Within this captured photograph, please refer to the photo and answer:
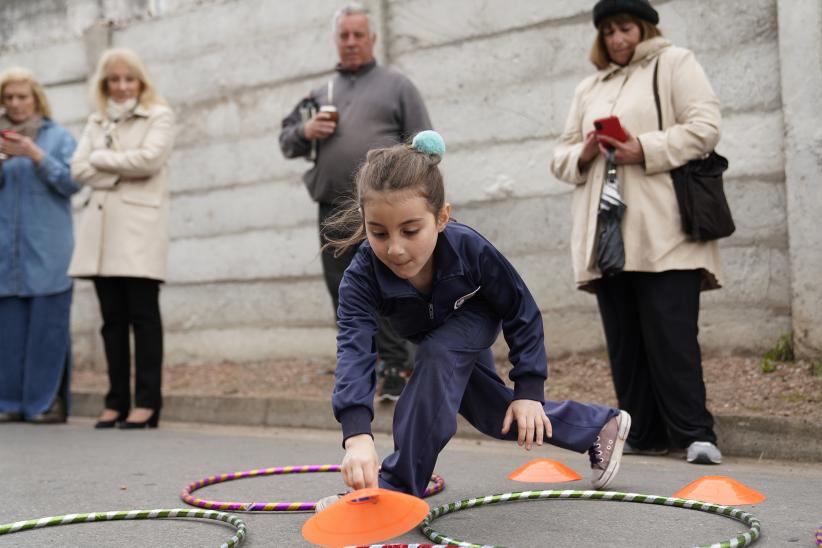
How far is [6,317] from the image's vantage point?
7.80 meters

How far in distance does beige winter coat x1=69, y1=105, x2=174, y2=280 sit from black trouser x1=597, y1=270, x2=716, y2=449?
3.27 metres

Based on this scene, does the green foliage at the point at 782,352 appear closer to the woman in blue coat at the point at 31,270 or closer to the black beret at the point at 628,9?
→ the black beret at the point at 628,9

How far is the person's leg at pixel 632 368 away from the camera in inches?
215

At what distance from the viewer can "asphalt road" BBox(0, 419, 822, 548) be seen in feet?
11.9

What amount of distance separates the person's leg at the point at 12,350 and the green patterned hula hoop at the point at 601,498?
16.2 feet

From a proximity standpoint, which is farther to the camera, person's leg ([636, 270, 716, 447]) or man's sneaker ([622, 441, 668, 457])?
man's sneaker ([622, 441, 668, 457])

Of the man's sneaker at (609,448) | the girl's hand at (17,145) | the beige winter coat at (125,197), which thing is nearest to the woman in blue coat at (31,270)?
the girl's hand at (17,145)

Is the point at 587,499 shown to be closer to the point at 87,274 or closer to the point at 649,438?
the point at 649,438

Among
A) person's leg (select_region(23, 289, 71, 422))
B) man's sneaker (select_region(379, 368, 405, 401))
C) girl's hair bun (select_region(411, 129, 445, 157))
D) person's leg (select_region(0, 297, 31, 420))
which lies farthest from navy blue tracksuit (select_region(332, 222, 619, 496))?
person's leg (select_region(0, 297, 31, 420))

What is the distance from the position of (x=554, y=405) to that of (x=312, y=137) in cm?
312

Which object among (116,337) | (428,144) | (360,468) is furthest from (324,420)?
(360,468)

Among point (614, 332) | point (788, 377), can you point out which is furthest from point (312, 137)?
point (788, 377)

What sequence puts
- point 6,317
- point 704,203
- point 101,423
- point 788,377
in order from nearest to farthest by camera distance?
point 704,203 → point 788,377 → point 101,423 → point 6,317

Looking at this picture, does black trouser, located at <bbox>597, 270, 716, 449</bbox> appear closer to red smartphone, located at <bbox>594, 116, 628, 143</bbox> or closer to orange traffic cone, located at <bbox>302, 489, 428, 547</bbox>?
red smartphone, located at <bbox>594, 116, 628, 143</bbox>
